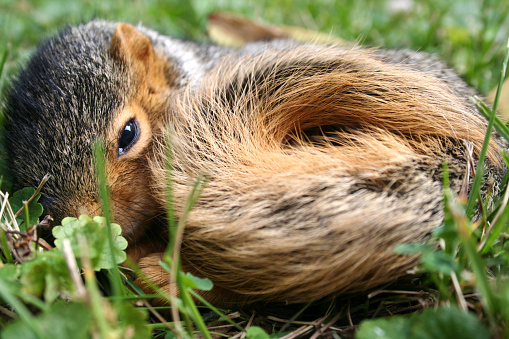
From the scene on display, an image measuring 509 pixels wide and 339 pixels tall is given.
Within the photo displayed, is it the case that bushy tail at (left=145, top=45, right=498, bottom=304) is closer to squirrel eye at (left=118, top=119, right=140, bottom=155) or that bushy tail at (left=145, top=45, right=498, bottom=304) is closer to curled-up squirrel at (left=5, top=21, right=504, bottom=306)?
curled-up squirrel at (left=5, top=21, right=504, bottom=306)

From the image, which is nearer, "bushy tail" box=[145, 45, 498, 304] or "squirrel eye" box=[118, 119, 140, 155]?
"bushy tail" box=[145, 45, 498, 304]


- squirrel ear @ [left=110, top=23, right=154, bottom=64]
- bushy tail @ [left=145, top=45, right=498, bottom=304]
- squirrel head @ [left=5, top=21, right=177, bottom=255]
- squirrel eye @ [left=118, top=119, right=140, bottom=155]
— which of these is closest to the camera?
bushy tail @ [left=145, top=45, right=498, bottom=304]

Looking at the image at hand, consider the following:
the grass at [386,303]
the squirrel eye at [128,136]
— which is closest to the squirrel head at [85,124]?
the squirrel eye at [128,136]

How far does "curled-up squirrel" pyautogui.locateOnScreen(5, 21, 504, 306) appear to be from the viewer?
1.25 meters

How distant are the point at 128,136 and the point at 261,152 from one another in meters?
0.65

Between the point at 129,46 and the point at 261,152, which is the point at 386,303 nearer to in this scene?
the point at 261,152

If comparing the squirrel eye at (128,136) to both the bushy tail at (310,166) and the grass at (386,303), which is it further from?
the grass at (386,303)

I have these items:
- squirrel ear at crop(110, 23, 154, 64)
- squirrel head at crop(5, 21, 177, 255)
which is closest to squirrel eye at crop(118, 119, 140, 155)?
squirrel head at crop(5, 21, 177, 255)

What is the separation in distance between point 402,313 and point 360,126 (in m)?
0.72

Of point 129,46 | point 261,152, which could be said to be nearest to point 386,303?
point 261,152

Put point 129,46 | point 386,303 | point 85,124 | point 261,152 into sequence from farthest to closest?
point 129,46
point 85,124
point 261,152
point 386,303

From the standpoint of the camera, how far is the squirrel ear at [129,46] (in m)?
2.06

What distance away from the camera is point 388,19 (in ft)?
12.7

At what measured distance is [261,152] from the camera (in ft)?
5.10
